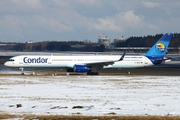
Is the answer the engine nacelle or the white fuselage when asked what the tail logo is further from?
the engine nacelle

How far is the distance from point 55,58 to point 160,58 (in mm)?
16572

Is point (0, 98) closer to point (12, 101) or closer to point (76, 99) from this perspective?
point (12, 101)

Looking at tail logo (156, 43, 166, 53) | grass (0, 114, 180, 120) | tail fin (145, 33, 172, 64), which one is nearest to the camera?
grass (0, 114, 180, 120)

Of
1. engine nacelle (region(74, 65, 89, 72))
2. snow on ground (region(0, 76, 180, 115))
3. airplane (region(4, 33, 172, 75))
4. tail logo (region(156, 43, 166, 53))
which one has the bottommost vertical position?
snow on ground (region(0, 76, 180, 115))

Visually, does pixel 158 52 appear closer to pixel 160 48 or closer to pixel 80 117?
pixel 160 48

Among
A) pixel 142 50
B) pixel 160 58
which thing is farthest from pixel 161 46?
pixel 142 50

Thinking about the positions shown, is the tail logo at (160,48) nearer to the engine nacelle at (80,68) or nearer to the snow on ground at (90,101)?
the engine nacelle at (80,68)

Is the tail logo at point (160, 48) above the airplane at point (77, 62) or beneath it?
above

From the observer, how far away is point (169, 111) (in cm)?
2245

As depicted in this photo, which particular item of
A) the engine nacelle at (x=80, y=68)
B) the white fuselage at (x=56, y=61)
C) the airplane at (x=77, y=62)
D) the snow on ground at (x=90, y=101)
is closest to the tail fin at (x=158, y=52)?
the airplane at (x=77, y=62)

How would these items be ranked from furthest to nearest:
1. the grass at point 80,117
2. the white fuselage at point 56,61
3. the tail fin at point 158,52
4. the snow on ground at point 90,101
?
the tail fin at point 158,52
the white fuselage at point 56,61
the snow on ground at point 90,101
the grass at point 80,117

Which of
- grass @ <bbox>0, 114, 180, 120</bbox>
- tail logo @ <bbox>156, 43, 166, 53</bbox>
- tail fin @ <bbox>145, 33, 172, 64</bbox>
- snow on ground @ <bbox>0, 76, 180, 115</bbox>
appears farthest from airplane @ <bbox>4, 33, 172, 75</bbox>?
grass @ <bbox>0, 114, 180, 120</bbox>

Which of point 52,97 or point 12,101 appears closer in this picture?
point 12,101

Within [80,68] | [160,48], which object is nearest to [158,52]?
[160,48]
